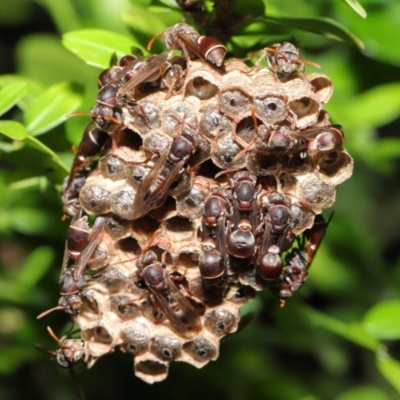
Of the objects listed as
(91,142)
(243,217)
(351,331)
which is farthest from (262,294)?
(91,142)

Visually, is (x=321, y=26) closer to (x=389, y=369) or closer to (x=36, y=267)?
(x=389, y=369)

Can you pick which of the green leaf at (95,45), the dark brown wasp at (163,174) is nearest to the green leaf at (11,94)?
the green leaf at (95,45)

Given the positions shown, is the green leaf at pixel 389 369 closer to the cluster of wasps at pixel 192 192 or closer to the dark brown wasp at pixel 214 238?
the cluster of wasps at pixel 192 192

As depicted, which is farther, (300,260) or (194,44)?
(300,260)

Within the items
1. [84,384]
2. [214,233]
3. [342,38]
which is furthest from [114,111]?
[84,384]

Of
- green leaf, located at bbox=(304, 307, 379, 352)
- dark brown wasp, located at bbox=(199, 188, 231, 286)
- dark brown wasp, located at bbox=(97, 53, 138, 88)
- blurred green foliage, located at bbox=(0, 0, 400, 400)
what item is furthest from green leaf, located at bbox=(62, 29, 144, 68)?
green leaf, located at bbox=(304, 307, 379, 352)
